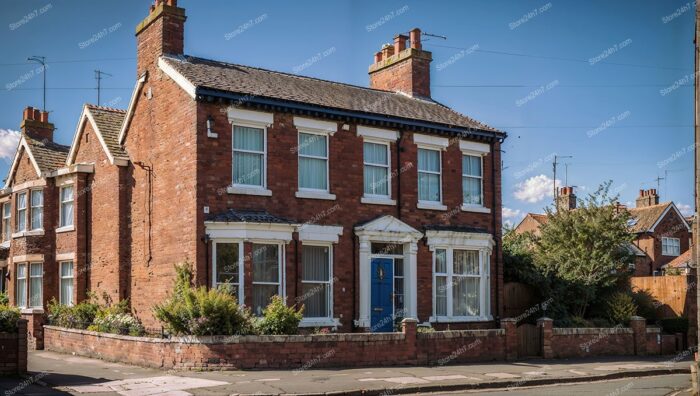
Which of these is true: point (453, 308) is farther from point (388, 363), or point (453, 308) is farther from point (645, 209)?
point (645, 209)

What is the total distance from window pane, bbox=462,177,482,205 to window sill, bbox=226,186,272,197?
7445 mm

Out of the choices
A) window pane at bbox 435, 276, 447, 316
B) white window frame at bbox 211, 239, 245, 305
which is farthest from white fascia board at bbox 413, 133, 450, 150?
white window frame at bbox 211, 239, 245, 305

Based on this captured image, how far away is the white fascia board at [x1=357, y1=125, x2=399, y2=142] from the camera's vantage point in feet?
75.0

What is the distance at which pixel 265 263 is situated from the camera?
818 inches

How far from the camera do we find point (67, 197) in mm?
26859

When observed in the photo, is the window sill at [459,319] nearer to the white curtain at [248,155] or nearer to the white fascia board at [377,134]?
the white fascia board at [377,134]

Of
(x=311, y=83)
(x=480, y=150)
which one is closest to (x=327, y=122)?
(x=311, y=83)

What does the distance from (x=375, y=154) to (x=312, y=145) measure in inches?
90.6

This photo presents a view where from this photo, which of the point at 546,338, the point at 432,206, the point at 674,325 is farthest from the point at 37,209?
the point at 674,325

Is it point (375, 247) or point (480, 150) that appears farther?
point (480, 150)

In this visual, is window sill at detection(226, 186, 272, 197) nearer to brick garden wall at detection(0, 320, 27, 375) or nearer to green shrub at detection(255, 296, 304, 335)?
green shrub at detection(255, 296, 304, 335)

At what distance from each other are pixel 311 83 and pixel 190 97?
594 centimetres

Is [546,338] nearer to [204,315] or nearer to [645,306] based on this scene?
[645,306]

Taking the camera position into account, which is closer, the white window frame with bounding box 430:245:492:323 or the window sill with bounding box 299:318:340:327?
the window sill with bounding box 299:318:340:327
